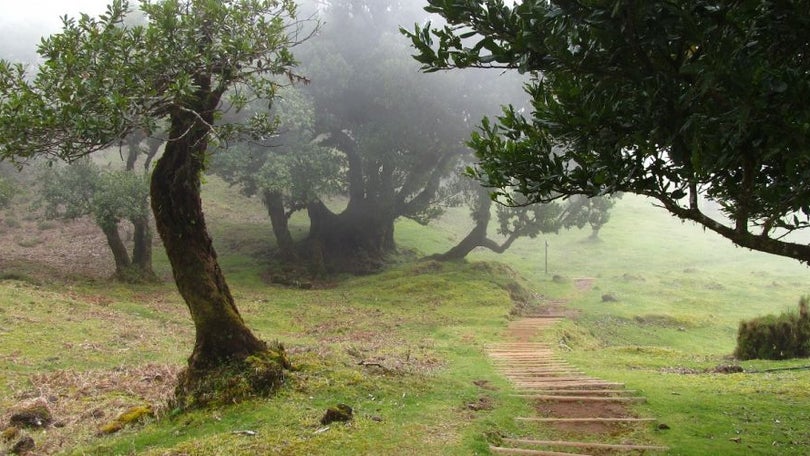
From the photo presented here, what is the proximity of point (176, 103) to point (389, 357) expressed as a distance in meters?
8.62

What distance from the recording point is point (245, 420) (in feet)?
26.7

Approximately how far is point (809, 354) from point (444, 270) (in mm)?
19058

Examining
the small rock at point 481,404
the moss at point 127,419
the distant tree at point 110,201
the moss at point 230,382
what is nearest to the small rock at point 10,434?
the moss at point 127,419

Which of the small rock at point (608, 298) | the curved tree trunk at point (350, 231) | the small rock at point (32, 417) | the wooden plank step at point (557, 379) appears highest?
the curved tree trunk at point (350, 231)

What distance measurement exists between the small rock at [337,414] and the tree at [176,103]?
1.68 metres

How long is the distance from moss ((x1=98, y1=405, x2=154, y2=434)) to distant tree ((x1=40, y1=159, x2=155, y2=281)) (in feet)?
61.6

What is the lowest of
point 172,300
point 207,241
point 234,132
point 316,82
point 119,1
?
point 172,300

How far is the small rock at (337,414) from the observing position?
7.94 metres

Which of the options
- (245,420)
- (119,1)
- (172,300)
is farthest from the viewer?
(172,300)

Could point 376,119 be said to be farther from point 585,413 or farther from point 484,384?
point 585,413

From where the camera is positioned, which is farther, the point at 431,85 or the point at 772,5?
the point at 431,85

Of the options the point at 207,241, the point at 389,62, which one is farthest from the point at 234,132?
the point at 389,62

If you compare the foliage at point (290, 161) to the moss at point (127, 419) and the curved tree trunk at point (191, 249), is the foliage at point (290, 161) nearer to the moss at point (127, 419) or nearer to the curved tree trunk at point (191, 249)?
the curved tree trunk at point (191, 249)

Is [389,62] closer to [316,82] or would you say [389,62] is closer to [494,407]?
[316,82]
